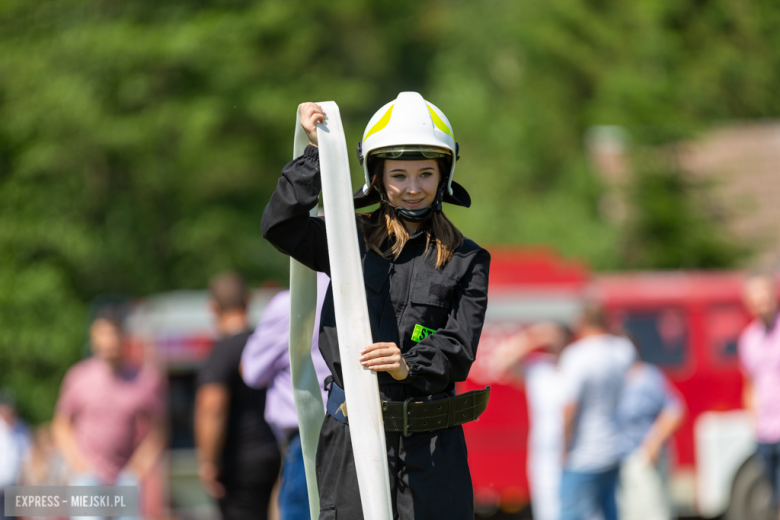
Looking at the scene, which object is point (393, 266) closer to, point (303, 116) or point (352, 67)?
point (303, 116)

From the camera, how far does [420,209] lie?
2.72m

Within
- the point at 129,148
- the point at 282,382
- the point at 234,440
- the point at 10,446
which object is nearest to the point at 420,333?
the point at 282,382

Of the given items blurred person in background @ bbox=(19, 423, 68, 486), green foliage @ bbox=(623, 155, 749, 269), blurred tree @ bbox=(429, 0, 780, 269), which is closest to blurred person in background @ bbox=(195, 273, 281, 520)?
blurred person in background @ bbox=(19, 423, 68, 486)

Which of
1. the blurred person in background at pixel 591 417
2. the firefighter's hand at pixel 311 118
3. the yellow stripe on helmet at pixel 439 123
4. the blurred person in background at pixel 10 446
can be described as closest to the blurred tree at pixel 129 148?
the blurred person in background at pixel 10 446

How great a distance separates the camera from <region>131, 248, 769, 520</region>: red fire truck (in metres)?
9.52

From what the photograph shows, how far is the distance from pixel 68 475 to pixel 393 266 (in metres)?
4.00

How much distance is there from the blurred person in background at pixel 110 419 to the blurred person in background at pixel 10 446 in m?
2.60

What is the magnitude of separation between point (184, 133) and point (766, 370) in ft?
42.4

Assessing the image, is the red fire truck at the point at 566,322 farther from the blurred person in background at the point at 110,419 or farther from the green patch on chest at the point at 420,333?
the green patch on chest at the point at 420,333

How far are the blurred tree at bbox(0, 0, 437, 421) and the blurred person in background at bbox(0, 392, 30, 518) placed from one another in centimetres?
550

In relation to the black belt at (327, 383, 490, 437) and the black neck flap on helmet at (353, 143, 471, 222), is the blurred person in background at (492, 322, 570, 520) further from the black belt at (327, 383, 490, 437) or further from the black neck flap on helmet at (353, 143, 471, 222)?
the black belt at (327, 383, 490, 437)

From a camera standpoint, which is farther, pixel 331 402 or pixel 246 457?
pixel 246 457

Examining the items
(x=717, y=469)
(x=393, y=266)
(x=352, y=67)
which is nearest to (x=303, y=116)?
(x=393, y=266)

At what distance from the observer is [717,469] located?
8.23m
